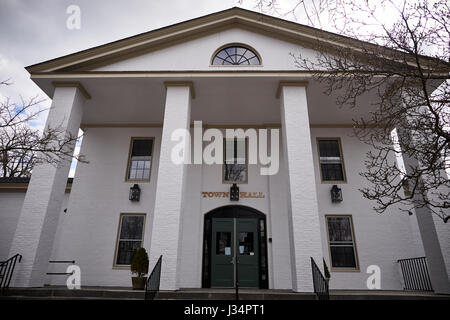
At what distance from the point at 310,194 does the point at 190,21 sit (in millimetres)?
7316

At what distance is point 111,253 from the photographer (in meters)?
10.9

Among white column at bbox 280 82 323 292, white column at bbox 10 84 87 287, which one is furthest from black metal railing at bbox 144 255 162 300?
white column at bbox 280 82 323 292

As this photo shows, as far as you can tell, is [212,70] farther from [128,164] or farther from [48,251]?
[48,251]

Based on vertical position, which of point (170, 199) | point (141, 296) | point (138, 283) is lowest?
point (141, 296)

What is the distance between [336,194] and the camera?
1141 centimetres

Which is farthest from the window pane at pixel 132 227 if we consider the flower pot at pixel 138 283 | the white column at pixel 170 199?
the white column at pixel 170 199

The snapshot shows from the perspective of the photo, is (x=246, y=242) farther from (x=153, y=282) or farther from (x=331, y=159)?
(x=331, y=159)

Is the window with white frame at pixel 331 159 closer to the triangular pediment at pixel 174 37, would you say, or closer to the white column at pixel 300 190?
the white column at pixel 300 190

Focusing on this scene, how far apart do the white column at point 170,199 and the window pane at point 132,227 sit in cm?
367

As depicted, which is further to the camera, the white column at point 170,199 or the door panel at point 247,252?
Result: the door panel at point 247,252

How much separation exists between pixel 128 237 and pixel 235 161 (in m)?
5.36

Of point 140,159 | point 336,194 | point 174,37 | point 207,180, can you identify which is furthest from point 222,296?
point 174,37

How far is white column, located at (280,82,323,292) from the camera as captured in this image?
25.1 ft

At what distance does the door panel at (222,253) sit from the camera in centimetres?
1062
